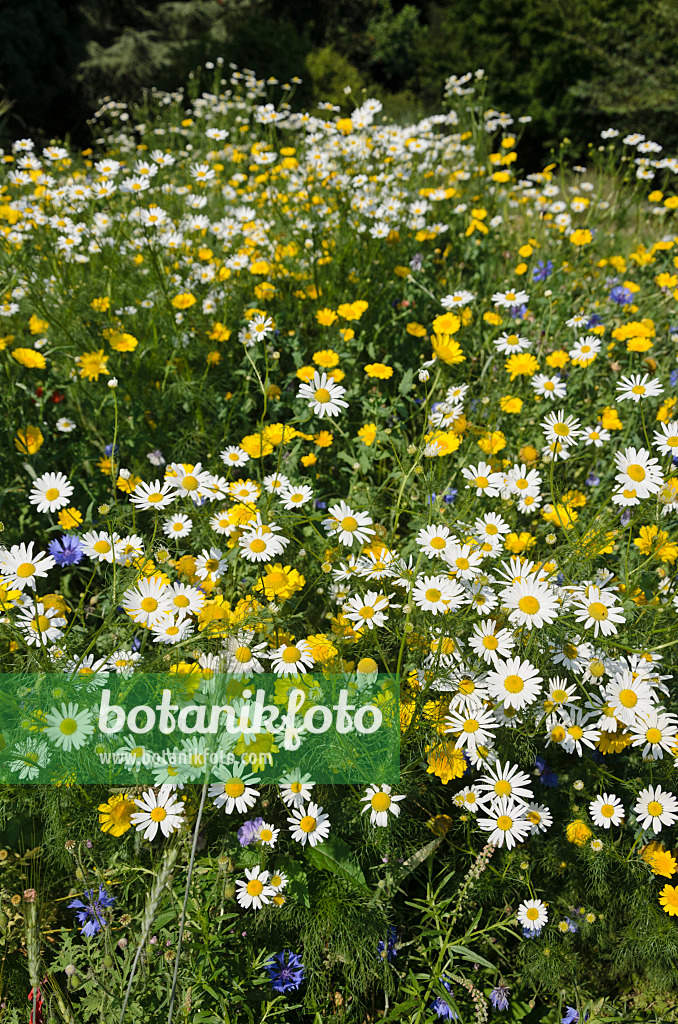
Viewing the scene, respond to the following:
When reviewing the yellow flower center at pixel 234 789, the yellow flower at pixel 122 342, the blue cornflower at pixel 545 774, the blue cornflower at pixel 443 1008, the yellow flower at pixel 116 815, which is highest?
the yellow flower at pixel 122 342

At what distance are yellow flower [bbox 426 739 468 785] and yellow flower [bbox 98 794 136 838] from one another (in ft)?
2.37

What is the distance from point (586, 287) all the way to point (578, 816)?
277cm

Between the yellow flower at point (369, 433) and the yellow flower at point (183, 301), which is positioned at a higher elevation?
the yellow flower at point (183, 301)

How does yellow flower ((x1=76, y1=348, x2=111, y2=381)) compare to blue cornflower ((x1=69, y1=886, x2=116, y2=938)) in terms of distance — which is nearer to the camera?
blue cornflower ((x1=69, y1=886, x2=116, y2=938))

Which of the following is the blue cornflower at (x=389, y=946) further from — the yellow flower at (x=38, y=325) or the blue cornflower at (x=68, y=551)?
the yellow flower at (x=38, y=325)

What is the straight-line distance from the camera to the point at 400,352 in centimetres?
298

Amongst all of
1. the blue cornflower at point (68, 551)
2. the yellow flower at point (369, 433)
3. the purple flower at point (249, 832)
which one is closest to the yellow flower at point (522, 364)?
the yellow flower at point (369, 433)

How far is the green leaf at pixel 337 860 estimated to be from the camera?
151 centimetres

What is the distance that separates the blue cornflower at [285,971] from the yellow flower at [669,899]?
883 mm

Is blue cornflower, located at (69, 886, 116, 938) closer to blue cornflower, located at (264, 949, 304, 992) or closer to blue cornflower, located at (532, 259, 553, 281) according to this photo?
blue cornflower, located at (264, 949, 304, 992)

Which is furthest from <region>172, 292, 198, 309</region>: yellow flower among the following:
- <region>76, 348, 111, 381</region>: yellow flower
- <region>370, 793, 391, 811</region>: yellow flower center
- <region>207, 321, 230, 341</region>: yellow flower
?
<region>370, 793, 391, 811</region>: yellow flower center

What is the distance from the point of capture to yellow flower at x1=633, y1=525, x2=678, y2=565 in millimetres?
1755

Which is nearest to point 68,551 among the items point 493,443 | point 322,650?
point 322,650

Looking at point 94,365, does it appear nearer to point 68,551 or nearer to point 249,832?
point 68,551
